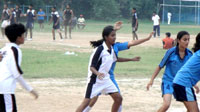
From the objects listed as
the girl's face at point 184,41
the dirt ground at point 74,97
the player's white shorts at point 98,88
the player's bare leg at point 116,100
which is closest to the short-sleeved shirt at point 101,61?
the player's white shorts at point 98,88

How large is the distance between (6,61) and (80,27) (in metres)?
39.2

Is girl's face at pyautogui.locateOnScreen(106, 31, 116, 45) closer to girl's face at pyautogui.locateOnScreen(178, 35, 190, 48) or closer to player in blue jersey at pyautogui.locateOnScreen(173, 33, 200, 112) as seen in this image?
girl's face at pyautogui.locateOnScreen(178, 35, 190, 48)

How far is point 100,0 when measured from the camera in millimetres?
60969

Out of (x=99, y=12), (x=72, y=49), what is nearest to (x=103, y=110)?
(x=72, y=49)

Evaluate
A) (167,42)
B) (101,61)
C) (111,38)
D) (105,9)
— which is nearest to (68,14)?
(167,42)

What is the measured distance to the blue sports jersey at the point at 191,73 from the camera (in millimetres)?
5931

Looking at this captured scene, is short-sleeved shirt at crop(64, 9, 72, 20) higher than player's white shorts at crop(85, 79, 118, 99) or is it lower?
lower

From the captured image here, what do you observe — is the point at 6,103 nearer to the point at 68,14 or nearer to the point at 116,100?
the point at 116,100

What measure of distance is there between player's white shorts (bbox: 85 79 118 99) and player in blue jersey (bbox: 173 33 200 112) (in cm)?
133

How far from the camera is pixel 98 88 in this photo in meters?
7.18

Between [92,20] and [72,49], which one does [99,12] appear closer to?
Result: [92,20]

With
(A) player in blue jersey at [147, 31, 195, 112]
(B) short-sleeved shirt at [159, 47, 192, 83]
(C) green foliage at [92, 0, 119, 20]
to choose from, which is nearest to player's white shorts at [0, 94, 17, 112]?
(A) player in blue jersey at [147, 31, 195, 112]

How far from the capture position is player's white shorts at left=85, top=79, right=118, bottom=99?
7.16 metres

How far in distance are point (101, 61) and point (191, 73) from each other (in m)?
1.69
